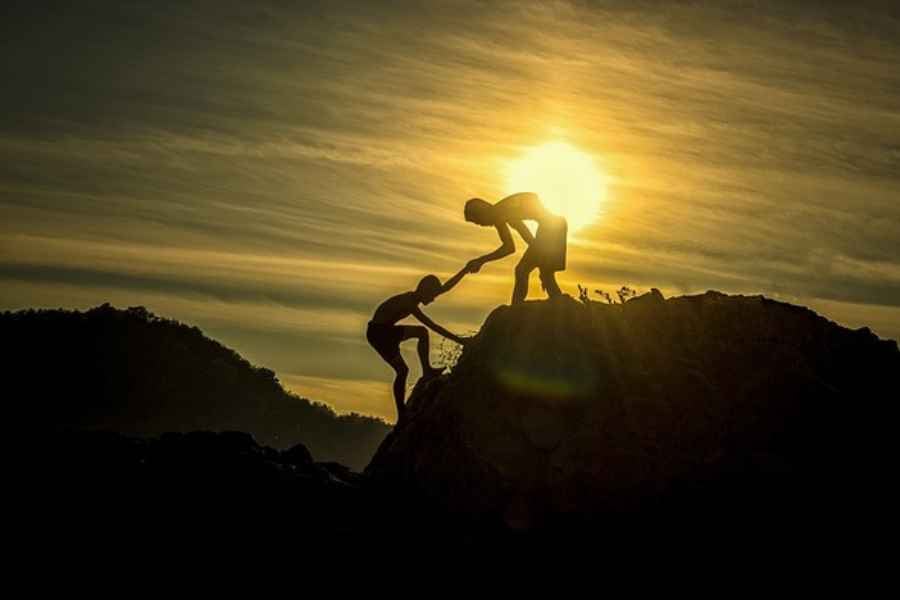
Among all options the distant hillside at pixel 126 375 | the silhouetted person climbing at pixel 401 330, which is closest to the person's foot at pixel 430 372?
the silhouetted person climbing at pixel 401 330

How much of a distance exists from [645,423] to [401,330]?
5667 millimetres

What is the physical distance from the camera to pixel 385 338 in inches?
1056

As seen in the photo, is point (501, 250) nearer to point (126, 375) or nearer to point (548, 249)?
point (548, 249)

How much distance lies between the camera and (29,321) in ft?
301

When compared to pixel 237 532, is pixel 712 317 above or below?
above

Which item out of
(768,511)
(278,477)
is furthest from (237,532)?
(768,511)

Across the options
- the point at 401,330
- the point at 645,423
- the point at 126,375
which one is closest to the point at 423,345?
the point at 401,330

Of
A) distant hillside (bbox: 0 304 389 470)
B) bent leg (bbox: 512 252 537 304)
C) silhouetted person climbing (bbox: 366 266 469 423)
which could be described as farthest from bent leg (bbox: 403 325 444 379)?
distant hillside (bbox: 0 304 389 470)

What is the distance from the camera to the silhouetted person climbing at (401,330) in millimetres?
26547

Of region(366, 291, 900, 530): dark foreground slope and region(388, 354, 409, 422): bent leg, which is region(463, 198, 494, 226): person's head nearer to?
region(366, 291, 900, 530): dark foreground slope

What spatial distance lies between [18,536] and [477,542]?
709 cm

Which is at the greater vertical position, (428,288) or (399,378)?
(428,288)

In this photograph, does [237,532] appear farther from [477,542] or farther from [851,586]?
[851,586]

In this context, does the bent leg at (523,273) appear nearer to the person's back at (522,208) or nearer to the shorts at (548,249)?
the shorts at (548,249)
